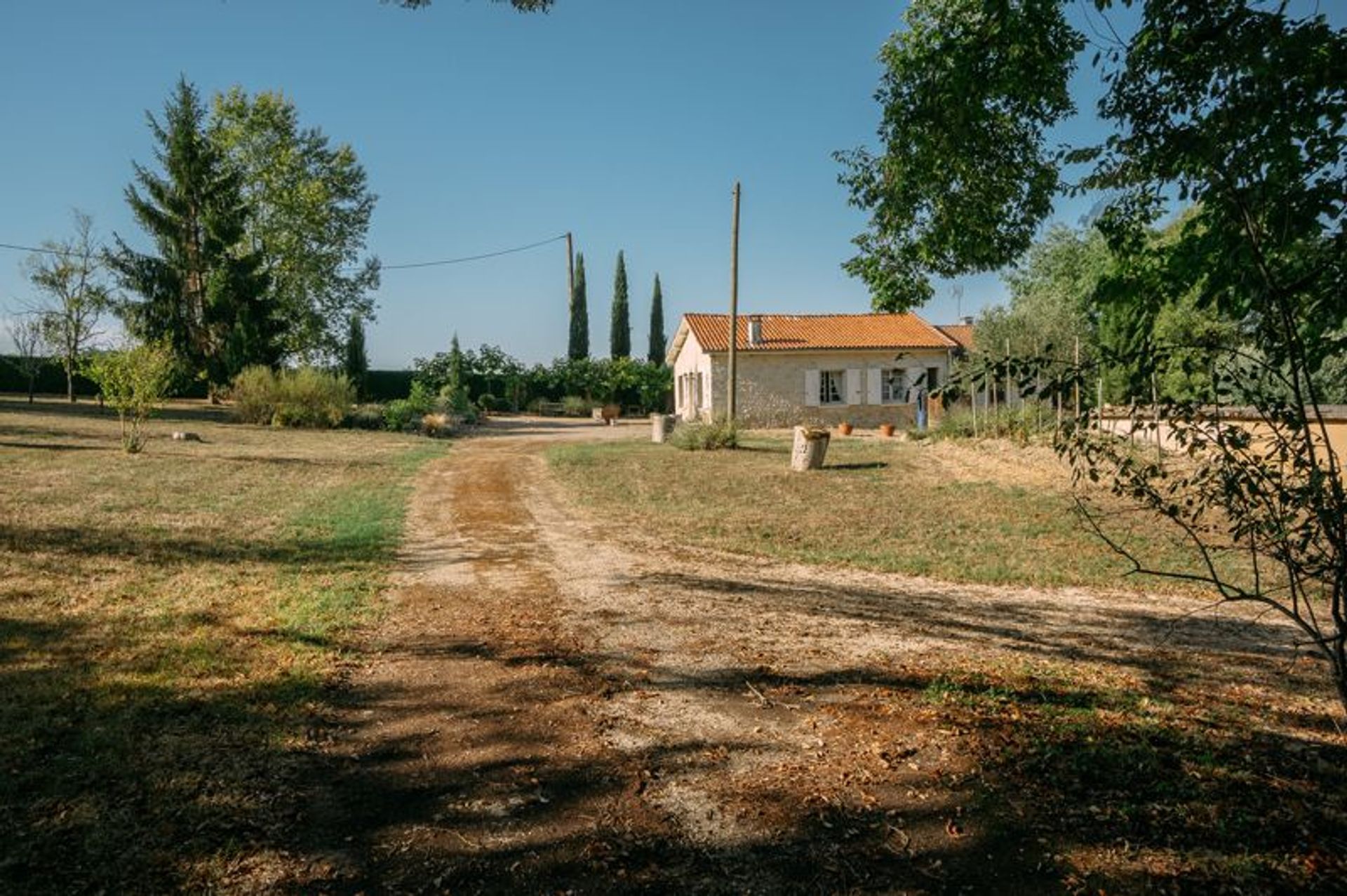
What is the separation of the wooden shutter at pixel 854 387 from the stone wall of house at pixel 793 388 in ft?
0.08

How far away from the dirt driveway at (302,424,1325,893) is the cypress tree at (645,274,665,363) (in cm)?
4748

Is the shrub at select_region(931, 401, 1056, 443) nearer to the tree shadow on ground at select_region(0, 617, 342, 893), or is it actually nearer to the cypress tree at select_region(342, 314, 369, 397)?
the tree shadow on ground at select_region(0, 617, 342, 893)

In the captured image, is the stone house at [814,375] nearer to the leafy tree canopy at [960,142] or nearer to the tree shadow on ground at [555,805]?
the leafy tree canopy at [960,142]

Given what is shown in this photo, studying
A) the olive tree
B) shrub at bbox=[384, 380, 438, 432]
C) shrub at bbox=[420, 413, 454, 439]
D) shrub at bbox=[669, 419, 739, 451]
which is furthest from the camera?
shrub at bbox=[384, 380, 438, 432]

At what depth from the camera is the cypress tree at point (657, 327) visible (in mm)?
53812

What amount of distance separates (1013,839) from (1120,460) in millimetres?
1419

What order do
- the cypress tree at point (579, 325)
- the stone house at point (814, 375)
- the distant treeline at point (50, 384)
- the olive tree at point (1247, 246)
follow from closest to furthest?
the olive tree at point (1247, 246) → the stone house at point (814, 375) → the distant treeline at point (50, 384) → the cypress tree at point (579, 325)

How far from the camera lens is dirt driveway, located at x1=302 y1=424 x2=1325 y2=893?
2570 millimetres

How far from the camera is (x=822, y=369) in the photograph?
1132 inches

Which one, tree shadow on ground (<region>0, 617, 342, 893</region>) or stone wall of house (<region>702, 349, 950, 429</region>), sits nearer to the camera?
tree shadow on ground (<region>0, 617, 342, 893</region>)

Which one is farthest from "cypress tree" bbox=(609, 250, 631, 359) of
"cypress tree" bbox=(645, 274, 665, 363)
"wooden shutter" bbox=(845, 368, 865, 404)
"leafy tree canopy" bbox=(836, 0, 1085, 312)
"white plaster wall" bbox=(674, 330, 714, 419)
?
"leafy tree canopy" bbox=(836, 0, 1085, 312)

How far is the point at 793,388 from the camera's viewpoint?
94.2ft

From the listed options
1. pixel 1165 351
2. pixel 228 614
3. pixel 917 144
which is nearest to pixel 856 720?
pixel 1165 351

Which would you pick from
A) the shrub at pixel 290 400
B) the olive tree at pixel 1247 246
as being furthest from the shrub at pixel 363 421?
the olive tree at pixel 1247 246
